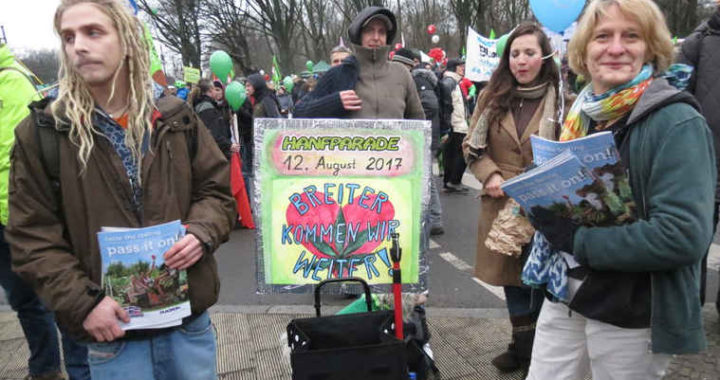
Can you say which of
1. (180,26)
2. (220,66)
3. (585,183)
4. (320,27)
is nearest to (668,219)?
(585,183)

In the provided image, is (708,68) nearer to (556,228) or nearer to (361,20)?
(361,20)

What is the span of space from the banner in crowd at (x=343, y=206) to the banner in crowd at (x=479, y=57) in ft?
26.2

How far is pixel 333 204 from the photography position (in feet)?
7.38

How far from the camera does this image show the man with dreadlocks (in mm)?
1526

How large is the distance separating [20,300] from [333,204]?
1886 mm

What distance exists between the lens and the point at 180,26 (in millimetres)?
31250

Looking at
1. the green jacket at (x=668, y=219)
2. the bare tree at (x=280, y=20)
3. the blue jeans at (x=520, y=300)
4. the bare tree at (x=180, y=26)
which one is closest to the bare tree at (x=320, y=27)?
the bare tree at (x=280, y=20)

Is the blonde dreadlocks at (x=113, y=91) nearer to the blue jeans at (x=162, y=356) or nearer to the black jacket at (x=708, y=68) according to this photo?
the blue jeans at (x=162, y=356)

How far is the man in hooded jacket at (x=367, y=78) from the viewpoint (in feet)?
9.32

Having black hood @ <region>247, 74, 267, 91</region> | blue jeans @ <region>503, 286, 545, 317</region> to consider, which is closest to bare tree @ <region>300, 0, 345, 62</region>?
black hood @ <region>247, 74, 267, 91</region>

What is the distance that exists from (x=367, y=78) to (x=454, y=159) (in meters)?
5.04

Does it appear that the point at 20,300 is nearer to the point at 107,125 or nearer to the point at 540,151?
the point at 107,125

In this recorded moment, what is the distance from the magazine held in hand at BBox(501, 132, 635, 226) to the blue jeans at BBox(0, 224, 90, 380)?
7.78ft

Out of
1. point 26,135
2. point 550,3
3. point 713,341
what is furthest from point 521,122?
point 26,135
